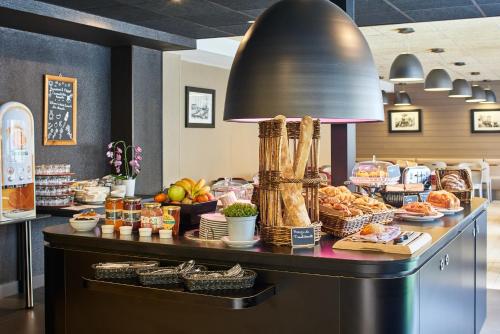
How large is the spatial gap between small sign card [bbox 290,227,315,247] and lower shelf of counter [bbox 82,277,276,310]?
0.24m

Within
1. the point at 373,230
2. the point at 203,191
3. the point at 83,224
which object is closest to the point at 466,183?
the point at 373,230

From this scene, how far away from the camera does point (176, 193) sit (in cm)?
333

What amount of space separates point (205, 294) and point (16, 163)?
3307mm

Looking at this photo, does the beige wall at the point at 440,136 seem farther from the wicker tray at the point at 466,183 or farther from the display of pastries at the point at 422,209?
the display of pastries at the point at 422,209

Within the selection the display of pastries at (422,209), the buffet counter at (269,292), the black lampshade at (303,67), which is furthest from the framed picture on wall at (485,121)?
the black lampshade at (303,67)

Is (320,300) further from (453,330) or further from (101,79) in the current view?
(101,79)

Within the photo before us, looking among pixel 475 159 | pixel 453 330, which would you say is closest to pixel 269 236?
pixel 453 330

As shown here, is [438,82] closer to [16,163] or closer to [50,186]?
[50,186]

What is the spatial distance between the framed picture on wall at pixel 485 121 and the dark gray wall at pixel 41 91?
11.7 meters

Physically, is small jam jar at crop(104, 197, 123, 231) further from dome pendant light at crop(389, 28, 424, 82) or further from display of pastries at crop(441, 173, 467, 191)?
dome pendant light at crop(389, 28, 424, 82)

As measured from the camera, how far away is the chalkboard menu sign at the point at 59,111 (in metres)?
6.33

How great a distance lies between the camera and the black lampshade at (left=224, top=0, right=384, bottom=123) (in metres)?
2.91

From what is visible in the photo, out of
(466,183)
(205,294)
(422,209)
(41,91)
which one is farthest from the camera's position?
Result: (41,91)

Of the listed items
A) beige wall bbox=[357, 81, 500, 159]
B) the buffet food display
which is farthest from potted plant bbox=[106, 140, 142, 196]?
beige wall bbox=[357, 81, 500, 159]
